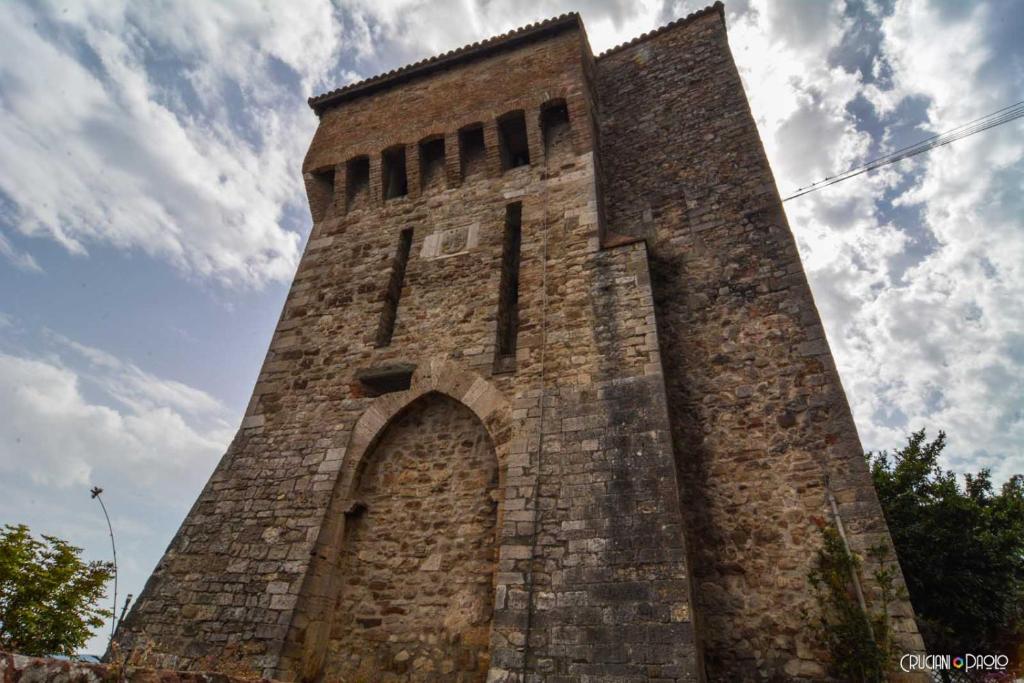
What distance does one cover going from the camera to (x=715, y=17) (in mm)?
9539

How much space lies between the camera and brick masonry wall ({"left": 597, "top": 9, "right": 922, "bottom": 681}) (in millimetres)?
4715

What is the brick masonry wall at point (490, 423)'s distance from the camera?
4457 mm

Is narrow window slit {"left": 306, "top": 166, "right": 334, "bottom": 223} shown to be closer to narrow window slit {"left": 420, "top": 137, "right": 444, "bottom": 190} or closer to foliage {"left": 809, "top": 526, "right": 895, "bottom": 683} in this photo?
narrow window slit {"left": 420, "top": 137, "right": 444, "bottom": 190}

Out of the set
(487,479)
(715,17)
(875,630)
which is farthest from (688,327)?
(715,17)

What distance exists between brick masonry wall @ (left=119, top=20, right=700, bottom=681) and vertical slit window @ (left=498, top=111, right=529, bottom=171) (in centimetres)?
18

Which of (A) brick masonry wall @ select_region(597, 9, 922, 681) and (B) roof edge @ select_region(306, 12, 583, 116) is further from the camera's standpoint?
(B) roof edge @ select_region(306, 12, 583, 116)

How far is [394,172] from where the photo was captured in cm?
942

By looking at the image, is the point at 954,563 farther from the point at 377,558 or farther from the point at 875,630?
the point at 377,558

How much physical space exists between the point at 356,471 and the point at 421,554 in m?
1.24

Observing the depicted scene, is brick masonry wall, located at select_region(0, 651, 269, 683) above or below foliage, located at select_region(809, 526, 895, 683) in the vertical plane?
below

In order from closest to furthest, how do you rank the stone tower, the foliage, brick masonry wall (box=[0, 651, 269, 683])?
brick masonry wall (box=[0, 651, 269, 683])
the foliage
the stone tower

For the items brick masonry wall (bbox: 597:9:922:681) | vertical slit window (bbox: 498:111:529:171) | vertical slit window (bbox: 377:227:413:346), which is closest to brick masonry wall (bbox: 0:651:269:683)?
brick masonry wall (bbox: 597:9:922:681)

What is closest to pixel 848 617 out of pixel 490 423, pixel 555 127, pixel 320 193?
→ pixel 490 423

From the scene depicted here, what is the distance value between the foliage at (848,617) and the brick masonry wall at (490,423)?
125cm
